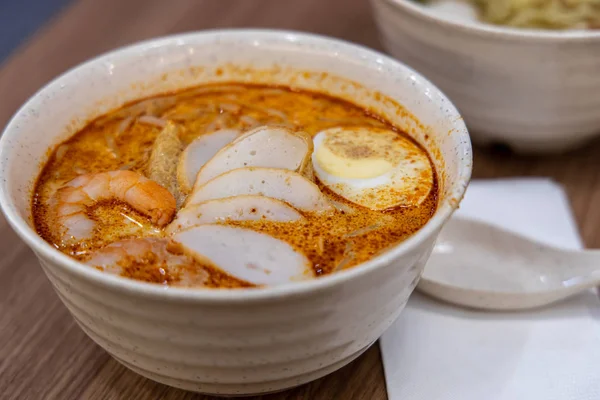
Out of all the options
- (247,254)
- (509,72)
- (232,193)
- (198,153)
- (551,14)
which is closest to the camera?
(247,254)

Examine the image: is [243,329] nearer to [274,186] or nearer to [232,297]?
[232,297]

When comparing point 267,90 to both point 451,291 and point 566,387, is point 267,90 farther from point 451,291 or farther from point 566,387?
point 566,387

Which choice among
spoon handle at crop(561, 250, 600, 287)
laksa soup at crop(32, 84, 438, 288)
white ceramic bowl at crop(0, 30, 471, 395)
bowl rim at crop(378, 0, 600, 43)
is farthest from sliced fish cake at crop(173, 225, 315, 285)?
bowl rim at crop(378, 0, 600, 43)

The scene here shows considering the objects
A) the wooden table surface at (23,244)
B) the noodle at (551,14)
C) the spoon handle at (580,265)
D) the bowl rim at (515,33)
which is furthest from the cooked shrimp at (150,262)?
the noodle at (551,14)

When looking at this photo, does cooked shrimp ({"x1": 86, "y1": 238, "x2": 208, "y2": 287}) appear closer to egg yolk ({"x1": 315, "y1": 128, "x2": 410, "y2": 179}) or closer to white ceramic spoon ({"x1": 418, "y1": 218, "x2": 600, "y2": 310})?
egg yolk ({"x1": 315, "y1": 128, "x2": 410, "y2": 179})

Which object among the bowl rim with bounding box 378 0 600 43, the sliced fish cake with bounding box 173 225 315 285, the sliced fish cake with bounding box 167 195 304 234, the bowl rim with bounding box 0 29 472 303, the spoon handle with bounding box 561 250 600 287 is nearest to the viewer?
the bowl rim with bounding box 0 29 472 303

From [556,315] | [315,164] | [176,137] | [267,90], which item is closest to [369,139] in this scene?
[315,164]

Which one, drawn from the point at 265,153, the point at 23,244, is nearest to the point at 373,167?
the point at 265,153
